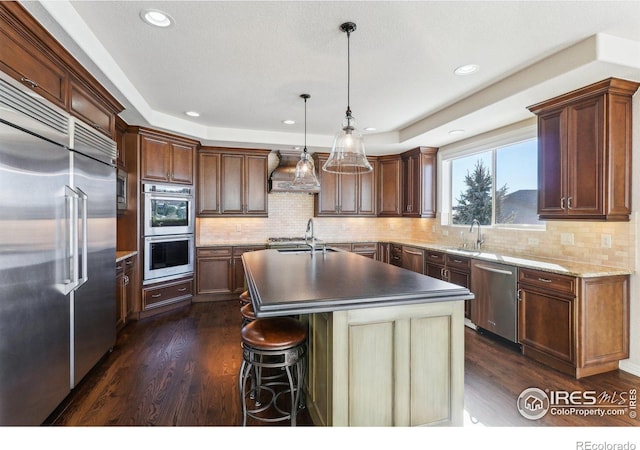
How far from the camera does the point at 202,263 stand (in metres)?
4.86

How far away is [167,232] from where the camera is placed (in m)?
4.31

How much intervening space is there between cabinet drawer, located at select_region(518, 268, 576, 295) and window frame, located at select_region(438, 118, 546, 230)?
2.85 ft

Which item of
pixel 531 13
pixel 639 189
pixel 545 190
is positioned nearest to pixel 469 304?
pixel 545 190

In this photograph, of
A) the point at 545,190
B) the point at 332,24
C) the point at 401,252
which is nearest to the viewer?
the point at 332,24

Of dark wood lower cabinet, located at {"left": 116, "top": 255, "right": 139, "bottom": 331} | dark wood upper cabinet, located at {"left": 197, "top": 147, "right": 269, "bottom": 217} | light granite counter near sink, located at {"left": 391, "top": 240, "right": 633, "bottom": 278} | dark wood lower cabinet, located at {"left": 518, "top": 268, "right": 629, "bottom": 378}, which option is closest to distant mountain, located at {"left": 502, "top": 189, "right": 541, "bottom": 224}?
light granite counter near sink, located at {"left": 391, "top": 240, "right": 633, "bottom": 278}

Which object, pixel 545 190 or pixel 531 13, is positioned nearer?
pixel 531 13

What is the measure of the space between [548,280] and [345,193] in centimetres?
350

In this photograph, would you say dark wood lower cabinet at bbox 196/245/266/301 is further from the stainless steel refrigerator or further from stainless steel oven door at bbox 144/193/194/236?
the stainless steel refrigerator

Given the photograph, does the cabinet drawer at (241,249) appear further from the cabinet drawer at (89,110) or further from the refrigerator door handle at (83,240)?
the refrigerator door handle at (83,240)

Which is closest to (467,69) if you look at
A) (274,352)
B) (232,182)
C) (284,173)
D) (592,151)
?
(592,151)

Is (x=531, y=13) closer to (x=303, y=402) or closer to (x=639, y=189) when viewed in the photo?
(x=639, y=189)

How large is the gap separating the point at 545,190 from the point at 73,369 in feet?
13.5

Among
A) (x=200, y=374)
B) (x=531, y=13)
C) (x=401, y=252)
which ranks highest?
(x=531, y=13)

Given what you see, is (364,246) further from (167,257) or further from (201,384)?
(201,384)
